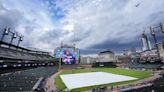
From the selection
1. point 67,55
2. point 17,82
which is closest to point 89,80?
point 17,82

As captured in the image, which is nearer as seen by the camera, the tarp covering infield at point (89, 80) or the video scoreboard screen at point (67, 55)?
the tarp covering infield at point (89, 80)

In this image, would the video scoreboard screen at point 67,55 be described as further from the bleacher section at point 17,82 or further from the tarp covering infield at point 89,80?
the bleacher section at point 17,82

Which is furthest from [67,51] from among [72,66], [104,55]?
[104,55]

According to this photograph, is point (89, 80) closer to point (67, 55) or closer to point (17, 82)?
point (17, 82)

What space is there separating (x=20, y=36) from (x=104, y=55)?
357 feet

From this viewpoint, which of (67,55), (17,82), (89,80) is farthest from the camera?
(67,55)

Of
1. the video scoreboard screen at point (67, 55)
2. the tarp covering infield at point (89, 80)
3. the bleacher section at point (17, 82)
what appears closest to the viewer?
the bleacher section at point (17, 82)

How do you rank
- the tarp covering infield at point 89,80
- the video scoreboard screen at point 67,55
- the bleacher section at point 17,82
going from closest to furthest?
the bleacher section at point 17,82 → the tarp covering infield at point 89,80 → the video scoreboard screen at point 67,55

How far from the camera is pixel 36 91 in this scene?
81.9 ft

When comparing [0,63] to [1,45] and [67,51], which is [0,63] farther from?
[67,51]

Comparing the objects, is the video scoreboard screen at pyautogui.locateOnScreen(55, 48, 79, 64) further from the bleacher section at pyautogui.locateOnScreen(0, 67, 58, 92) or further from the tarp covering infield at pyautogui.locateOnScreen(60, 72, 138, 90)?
the bleacher section at pyautogui.locateOnScreen(0, 67, 58, 92)

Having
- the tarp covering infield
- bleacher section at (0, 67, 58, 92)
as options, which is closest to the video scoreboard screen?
the tarp covering infield

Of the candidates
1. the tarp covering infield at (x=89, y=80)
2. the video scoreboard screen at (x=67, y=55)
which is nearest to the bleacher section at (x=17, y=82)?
the tarp covering infield at (x=89, y=80)

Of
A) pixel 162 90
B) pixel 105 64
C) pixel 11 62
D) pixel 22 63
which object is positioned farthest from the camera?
pixel 105 64
